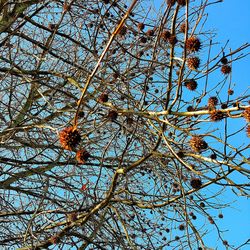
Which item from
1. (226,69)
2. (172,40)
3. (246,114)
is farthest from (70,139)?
(226,69)

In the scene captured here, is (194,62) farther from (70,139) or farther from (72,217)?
(72,217)

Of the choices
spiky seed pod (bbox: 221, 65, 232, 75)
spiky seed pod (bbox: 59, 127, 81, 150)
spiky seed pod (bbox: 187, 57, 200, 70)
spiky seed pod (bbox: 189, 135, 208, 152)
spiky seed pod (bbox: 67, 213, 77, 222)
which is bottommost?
spiky seed pod (bbox: 59, 127, 81, 150)

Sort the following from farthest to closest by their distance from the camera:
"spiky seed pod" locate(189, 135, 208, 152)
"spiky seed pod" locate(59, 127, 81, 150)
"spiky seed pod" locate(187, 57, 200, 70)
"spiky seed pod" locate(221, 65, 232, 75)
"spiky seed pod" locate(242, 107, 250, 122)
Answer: "spiky seed pod" locate(221, 65, 232, 75), "spiky seed pod" locate(187, 57, 200, 70), "spiky seed pod" locate(189, 135, 208, 152), "spiky seed pod" locate(59, 127, 81, 150), "spiky seed pod" locate(242, 107, 250, 122)

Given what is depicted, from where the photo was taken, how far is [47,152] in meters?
5.90

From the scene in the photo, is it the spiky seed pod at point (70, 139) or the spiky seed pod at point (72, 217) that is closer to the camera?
the spiky seed pod at point (70, 139)

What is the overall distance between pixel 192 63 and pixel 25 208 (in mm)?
3051

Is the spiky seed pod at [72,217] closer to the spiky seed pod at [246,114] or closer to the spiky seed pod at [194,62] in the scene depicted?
the spiky seed pod at [194,62]

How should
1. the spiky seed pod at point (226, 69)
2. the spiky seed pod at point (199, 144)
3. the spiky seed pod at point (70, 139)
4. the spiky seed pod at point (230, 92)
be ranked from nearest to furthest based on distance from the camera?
the spiky seed pod at point (70, 139)
the spiky seed pod at point (199, 144)
the spiky seed pod at point (230, 92)
the spiky seed pod at point (226, 69)

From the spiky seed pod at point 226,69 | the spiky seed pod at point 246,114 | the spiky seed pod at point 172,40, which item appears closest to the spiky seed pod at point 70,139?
the spiky seed pod at point 172,40

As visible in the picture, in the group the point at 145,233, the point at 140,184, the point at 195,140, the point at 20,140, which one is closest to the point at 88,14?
the point at 20,140

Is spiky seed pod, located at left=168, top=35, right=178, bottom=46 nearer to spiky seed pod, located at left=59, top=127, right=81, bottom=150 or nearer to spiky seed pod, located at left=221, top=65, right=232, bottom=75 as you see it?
spiky seed pod, located at left=59, top=127, right=81, bottom=150

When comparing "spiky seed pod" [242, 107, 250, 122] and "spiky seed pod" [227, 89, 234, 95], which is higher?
"spiky seed pod" [227, 89, 234, 95]

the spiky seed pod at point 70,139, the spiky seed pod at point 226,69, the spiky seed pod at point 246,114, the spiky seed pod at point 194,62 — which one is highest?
the spiky seed pod at point 226,69

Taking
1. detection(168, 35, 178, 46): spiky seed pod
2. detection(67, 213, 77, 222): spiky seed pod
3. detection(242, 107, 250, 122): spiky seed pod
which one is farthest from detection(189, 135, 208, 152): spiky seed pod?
detection(67, 213, 77, 222): spiky seed pod
